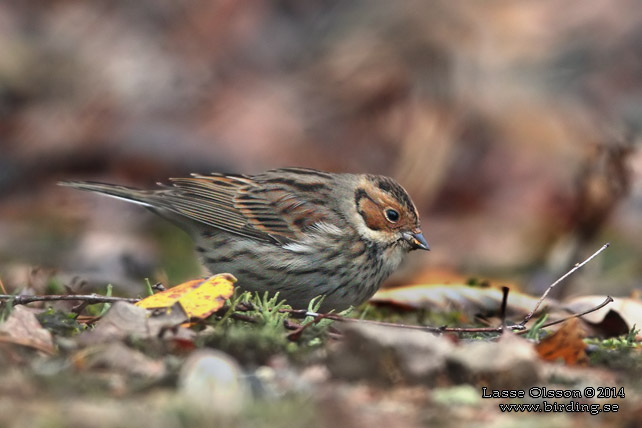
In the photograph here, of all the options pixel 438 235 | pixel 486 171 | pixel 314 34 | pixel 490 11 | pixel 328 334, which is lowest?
pixel 328 334

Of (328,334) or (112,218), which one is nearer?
(328,334)

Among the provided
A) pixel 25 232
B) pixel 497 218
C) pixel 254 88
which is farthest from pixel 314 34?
pixel 25 232

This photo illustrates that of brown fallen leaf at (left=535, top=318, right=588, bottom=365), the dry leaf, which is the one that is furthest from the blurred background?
brown fallen leaf at (left=535, top=318, right=588, bottom=365)

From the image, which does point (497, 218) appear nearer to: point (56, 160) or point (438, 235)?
point (438, 235)

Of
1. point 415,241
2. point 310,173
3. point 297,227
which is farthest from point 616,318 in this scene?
point 310,173

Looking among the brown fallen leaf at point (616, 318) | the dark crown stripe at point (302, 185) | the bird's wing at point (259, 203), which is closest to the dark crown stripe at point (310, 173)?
the bird's wing at point (259, 203)

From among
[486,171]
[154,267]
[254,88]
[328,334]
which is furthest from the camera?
[254,88]

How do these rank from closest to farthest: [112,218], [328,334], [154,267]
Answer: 1. [328,334]
2. [154,267]
3. [112,218]

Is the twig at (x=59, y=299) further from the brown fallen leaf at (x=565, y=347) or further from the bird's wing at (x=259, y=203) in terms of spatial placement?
the bird's wing at (x=259, y=203)

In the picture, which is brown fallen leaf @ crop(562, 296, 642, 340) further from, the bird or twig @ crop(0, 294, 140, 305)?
twig @ crop(0, 294, 140, 305)
